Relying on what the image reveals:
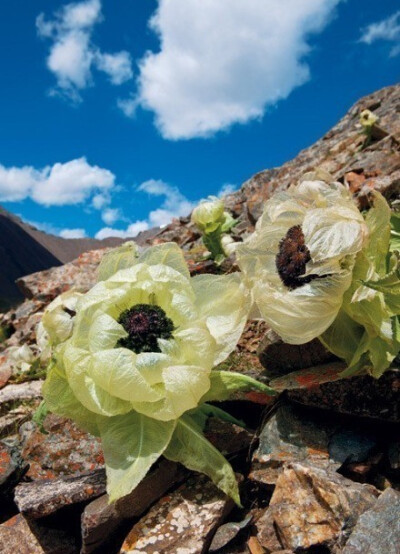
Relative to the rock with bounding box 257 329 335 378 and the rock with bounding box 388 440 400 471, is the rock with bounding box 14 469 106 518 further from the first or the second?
the rock with bounding box 388 440 400 471

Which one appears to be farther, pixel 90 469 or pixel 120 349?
pixel 90 469

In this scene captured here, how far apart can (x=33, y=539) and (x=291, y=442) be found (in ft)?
5.84

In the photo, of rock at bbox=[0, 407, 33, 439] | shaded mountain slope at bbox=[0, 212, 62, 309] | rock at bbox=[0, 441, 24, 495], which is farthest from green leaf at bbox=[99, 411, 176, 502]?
shaded mountain slope at bbox=[0, 212, 62, 309]

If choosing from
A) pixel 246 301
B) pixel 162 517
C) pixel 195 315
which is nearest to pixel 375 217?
pixel 246 301

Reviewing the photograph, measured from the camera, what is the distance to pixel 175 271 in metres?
3.22

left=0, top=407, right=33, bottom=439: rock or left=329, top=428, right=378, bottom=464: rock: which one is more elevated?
left=0, top=407, right=33, bottom=439: rock

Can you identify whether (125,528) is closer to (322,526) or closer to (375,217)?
(322,526)

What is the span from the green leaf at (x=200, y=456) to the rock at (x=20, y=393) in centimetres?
274

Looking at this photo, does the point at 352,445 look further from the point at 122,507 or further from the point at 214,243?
the point at 214,243

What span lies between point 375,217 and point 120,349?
163cm

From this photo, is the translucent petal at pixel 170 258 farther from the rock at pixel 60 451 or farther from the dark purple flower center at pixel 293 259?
the rock at pixel 60 451

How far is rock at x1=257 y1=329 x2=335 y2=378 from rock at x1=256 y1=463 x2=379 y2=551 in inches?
36.7

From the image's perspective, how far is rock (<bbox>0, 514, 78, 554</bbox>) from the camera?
125 inches

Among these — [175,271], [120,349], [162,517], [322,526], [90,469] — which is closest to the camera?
[322,526]
